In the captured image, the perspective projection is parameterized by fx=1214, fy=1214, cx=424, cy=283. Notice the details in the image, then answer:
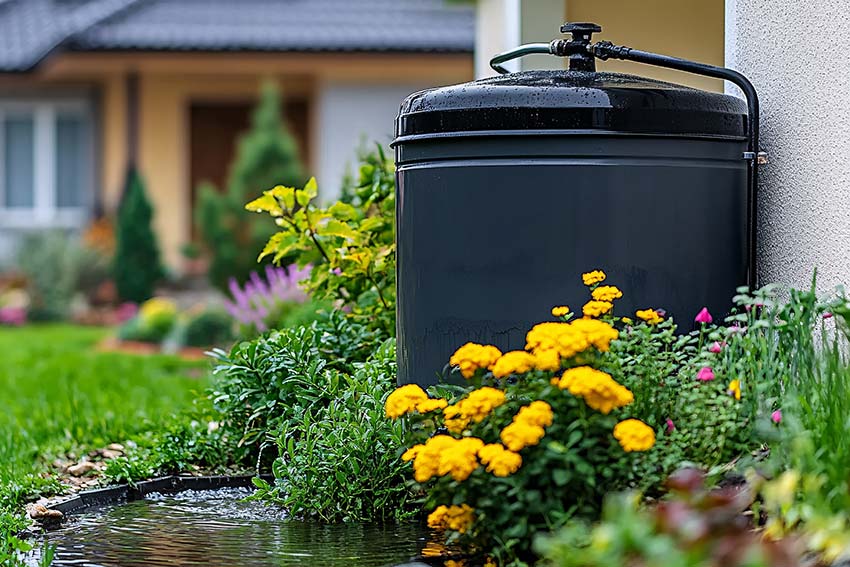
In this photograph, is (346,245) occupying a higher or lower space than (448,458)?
higher

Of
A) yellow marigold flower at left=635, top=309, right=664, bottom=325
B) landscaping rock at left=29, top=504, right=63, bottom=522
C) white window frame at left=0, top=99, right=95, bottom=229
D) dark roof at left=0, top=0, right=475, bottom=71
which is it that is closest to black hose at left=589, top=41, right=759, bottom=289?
yellow marigold flower at left=635, top=309, right=664, bottom=325

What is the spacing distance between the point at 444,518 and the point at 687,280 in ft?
3.45

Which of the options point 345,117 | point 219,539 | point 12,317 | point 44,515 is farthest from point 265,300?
point 345,117

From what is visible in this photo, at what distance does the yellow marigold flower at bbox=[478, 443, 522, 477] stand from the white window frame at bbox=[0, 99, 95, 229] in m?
13.2

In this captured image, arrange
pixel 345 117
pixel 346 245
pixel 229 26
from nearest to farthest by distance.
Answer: pixel 346 245 < pixel 345 117 < pixel 229 26

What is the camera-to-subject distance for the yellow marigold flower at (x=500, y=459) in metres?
2.74

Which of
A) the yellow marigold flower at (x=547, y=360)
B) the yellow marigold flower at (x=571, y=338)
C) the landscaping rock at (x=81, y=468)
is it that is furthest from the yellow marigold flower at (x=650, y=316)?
the landscaping rock at (x=81, y=468)

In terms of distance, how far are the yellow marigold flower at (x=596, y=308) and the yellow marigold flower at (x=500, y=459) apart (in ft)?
1.87

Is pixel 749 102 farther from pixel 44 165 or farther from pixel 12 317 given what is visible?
pixel 44 165

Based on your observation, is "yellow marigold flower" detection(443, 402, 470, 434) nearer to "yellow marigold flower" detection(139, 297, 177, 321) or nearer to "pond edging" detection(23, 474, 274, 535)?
"pond edging" detection(23, 474, 274, 535)

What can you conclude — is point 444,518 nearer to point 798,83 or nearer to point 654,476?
point 654,476

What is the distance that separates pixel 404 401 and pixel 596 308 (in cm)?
57

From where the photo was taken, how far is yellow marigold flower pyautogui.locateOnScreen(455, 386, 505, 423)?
2906 millimetres

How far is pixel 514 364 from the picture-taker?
2.93 m
